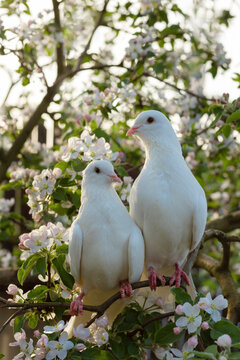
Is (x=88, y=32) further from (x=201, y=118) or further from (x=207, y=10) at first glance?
(x=201, y=118)

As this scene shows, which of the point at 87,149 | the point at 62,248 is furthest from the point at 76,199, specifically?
the point at 62,248

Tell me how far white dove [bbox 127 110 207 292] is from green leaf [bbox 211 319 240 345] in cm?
19

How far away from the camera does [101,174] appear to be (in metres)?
1.43

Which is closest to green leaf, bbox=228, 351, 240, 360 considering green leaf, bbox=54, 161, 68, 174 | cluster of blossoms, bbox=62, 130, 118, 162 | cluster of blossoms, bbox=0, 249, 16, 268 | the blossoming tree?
the blossoming tree

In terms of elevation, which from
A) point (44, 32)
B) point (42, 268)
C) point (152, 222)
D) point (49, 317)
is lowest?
point (49, 317)

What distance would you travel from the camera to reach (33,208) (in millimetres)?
1945

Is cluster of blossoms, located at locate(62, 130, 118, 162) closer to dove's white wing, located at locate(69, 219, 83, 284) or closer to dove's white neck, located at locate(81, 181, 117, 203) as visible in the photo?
dove's white neck, located at locate(81, 181, 117, 203)

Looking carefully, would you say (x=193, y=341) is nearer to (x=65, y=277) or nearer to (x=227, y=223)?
(x=65, y=277)

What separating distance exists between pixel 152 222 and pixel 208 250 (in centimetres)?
352

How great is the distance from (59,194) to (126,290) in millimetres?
632

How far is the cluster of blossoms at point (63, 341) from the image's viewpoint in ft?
4.22

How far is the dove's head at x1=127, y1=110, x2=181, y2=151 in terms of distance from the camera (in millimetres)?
1498

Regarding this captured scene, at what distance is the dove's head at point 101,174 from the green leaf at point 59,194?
1.38ft

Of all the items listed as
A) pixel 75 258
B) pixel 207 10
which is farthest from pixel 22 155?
pixel 75 258
